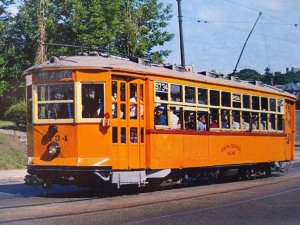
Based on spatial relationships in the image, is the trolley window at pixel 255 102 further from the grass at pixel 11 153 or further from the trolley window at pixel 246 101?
the grass at pixel 11 153

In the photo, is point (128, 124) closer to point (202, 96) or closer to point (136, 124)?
point (136, 124)

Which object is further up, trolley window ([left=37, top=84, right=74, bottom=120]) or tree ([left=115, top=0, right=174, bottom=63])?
tree ([left=115, top=0, right=174, bottom=63])

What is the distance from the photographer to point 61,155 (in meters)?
13.2

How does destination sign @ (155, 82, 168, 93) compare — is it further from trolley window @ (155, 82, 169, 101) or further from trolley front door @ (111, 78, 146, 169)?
trolley front door @ (111, 78, 146, 169)

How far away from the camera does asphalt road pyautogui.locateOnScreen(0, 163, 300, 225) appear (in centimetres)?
991

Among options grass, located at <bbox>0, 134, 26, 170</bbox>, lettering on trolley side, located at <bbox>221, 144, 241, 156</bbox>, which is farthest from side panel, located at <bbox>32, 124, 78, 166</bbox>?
grass, located at <bbox>0, 134, 26, 170</bbox>

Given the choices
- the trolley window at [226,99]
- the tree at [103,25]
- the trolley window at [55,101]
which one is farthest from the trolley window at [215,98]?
the tree at [103,25]

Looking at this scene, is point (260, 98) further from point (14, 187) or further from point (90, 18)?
point (90, 18)


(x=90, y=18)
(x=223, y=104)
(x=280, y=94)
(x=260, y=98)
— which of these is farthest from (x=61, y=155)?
(x=90, y=18)

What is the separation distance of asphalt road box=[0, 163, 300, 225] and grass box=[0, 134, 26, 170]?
719cm

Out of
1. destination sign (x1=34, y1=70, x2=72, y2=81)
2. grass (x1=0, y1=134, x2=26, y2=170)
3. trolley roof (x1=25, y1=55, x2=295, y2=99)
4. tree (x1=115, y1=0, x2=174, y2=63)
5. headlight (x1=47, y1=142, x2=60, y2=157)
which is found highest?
tree (x1=115, y1=0, x2=174, y2=63)

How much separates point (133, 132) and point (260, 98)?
6.83 m

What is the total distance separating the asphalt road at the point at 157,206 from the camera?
390 inches

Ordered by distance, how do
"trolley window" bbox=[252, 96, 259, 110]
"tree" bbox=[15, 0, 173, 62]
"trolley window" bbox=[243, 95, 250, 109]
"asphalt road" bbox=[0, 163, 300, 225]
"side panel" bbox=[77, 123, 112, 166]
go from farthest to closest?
"tree" bbox=[15, 0, 173, 62]
"trolley window" bbox=[252, 96, 259, 110]
"trolley window" bbox=[243, 95, 250, 109]
"side panel" bbox=[77, 123, 112, 166]
"asphalt road" bbox=[0, 163, 300, 225]
